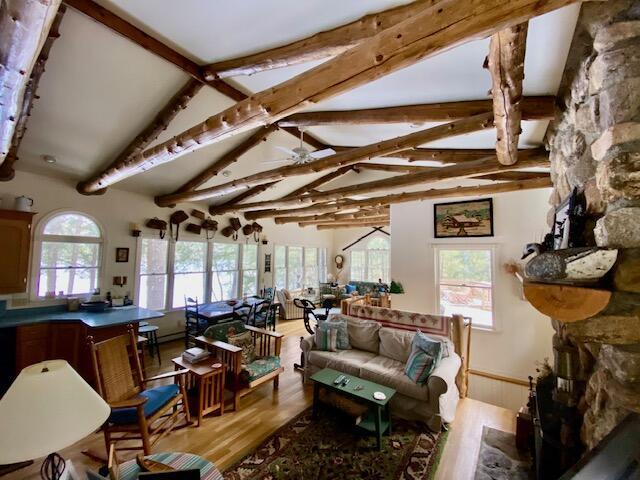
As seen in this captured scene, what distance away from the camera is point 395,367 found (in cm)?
364

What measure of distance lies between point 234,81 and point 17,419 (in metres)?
3.61

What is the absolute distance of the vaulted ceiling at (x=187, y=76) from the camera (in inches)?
77.0

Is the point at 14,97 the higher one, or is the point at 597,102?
the point at 14,97

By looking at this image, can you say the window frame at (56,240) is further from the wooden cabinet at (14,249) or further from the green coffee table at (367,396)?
the green coffee table at (367,396)

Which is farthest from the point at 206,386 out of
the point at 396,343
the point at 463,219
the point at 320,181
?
the point at 320,181

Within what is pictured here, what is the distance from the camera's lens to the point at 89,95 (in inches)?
125

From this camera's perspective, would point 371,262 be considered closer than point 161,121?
No

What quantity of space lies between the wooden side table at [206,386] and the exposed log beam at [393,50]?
2.65 meters

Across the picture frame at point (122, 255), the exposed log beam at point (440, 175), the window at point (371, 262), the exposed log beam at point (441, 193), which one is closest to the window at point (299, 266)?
the window at point (371, 262)

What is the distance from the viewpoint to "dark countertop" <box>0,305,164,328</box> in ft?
12.3

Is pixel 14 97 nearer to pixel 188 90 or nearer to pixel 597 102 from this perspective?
pixel 188 90

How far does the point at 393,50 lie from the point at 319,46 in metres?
1.05

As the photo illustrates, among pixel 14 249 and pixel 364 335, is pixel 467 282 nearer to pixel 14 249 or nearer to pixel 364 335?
pixel 364 335

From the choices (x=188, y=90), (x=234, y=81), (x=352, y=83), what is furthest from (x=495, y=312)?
(x=188, y=90)
